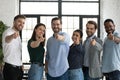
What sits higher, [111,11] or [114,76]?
[111,11]

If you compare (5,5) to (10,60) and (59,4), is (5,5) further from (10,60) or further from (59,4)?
(10,60)

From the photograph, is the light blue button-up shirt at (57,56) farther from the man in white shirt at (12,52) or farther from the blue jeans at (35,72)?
the man in white shirt at (12,52)

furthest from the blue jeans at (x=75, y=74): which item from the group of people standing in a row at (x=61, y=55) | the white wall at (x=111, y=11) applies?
the white wall at (x=111, y=11)

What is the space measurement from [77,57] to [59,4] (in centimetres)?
516

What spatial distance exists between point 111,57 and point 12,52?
4.52 feet

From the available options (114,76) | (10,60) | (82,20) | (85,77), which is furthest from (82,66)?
(82,20)

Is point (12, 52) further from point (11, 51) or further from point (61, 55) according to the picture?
point (61, 55)

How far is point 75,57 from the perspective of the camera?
13.1ft

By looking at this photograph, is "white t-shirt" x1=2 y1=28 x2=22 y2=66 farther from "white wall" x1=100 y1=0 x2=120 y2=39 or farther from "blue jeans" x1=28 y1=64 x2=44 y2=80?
"white wall" x1=100 y1=0 x2=120 y2=39

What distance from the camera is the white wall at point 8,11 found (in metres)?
8.64

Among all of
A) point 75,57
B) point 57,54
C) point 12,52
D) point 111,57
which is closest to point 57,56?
point 57,54

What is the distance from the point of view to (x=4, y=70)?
382cm

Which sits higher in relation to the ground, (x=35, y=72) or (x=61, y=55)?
(x=61, y=55)

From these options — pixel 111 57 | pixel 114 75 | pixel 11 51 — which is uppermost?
pixel 11 51
